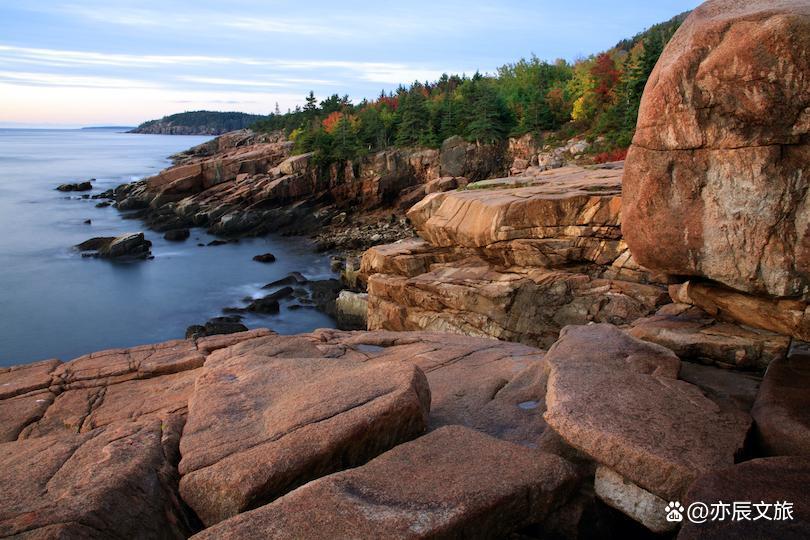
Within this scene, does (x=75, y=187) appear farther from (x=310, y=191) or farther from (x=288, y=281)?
(x=288, y=281)

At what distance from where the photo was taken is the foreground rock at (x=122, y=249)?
1510 inches

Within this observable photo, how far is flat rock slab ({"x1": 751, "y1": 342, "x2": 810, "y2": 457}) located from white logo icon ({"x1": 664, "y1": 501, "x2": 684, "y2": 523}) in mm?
1498

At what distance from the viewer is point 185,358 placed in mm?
10773

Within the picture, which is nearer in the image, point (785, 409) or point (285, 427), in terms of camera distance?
point (785, 409)

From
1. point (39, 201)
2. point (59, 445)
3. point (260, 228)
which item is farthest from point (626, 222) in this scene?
point (39, 201)

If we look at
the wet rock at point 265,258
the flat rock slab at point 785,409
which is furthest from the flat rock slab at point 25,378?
the wet rock at point 265,258

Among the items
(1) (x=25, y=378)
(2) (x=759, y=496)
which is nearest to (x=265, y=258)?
(1) (x=25, y=378)

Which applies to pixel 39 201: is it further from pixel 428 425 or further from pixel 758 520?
pixel 758 520

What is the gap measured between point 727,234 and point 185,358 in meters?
9.11

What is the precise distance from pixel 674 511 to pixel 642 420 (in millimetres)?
998

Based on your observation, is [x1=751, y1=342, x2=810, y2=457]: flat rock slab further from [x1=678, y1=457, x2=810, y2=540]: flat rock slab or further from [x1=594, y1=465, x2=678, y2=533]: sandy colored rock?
[x1=594, y1=465, x2=678, y2=533]: sandy colored rock

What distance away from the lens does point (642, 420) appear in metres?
6.38

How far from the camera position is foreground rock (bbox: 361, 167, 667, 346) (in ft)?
53.0

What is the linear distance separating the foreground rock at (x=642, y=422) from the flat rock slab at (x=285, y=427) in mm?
1881
